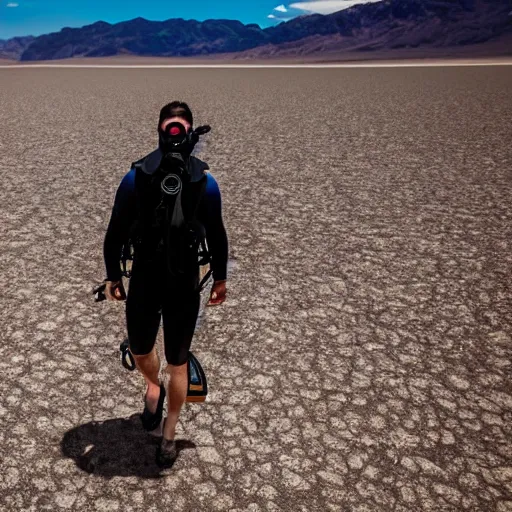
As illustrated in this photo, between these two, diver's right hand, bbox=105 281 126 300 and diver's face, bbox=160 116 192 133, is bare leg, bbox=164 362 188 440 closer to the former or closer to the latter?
diver's right hand, bbox=105 281 126 300

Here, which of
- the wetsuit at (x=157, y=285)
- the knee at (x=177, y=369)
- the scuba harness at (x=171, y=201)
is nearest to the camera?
the scuba harness at (x=171, y=201)

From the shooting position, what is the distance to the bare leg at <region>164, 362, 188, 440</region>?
9.07 feet

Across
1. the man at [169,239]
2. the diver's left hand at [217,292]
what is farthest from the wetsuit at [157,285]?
the diver's left hand at [217,292]

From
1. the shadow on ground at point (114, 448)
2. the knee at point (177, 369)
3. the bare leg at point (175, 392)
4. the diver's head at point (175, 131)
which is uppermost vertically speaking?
the diver's head at point (175, 131)

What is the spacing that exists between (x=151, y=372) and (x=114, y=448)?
547 millimetres

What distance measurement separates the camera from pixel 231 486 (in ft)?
9.16

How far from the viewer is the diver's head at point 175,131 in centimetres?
236

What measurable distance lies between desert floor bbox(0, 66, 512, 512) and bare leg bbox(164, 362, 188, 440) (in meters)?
0.24

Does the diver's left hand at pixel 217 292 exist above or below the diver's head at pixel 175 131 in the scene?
below

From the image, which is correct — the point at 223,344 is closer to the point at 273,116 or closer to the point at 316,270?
the point at 316,270

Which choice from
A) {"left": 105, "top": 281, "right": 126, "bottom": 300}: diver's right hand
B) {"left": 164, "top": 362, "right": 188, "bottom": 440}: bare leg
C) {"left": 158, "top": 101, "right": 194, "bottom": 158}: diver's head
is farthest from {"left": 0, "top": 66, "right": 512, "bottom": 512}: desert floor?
{"left": 158, "top": 101, "right": 194, "bottom": 158}: diver's head

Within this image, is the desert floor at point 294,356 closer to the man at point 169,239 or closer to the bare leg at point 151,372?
the bare leg at point 151,372

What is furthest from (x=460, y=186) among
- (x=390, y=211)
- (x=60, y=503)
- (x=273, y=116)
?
(x=273, y=116)

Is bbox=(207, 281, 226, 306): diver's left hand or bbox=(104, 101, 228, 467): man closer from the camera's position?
bbox=(104, 101, 228, 467): man
